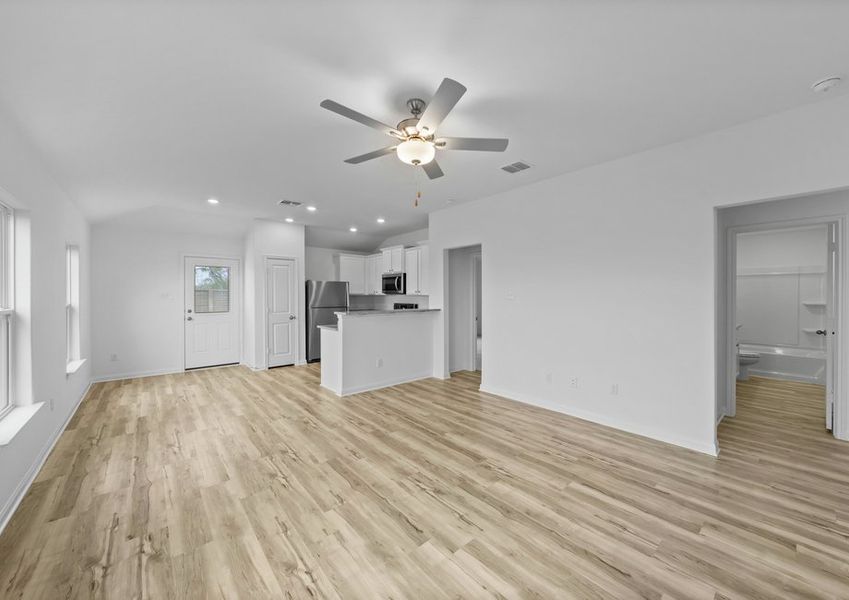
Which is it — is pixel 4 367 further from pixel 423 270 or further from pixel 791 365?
pixel 791 365

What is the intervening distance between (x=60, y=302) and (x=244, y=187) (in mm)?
2135

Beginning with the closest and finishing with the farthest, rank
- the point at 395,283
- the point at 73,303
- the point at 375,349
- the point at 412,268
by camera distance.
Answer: the point at 73,303
the point at 375,349
the point at 412,268
the point at 395,283

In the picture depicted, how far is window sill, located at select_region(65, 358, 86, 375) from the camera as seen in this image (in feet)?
12.9

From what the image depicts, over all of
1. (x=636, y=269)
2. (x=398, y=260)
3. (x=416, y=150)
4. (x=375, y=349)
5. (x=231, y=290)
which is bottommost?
(x=375, y=349)

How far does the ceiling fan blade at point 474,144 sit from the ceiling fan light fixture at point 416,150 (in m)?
0.09

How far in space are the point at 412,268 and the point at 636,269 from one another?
3857 millimetres

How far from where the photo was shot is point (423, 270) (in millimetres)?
6184

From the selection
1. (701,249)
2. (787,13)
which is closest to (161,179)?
(787,13)

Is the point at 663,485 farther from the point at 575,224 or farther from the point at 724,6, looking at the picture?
the point at 724,6

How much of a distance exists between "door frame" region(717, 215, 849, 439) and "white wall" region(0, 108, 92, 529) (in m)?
5.99

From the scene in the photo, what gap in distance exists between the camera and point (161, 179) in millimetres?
3760

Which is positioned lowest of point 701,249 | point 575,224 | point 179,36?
point 701,249

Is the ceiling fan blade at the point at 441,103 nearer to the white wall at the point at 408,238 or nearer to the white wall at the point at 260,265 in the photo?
the white wall at the point at 408,238

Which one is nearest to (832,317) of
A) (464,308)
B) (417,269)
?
(464,308)
